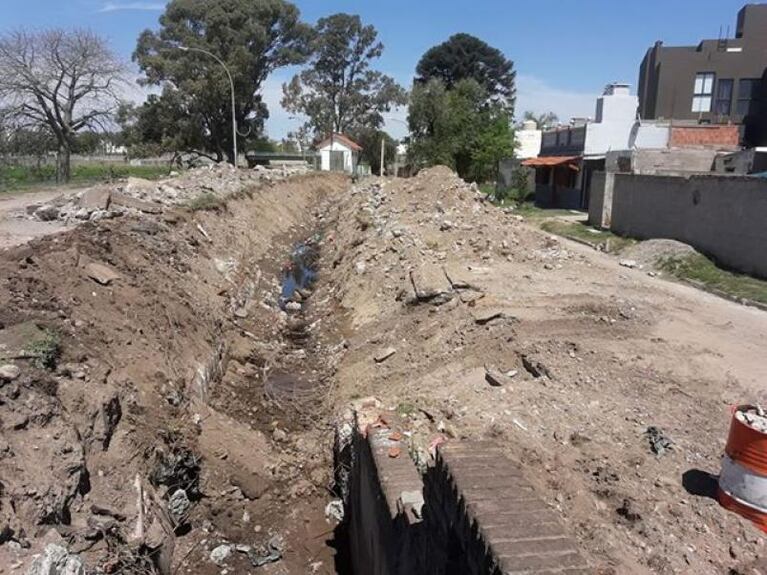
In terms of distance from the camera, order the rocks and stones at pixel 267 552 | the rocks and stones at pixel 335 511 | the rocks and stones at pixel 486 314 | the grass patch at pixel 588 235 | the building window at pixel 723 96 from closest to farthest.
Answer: the rocks and stones at pixel 267 552, the rocks and stones at pixel 335 511, the rocks and stones at pixel 486 314, the grass patch at pixel 588 235, the building window at pixel 723 96

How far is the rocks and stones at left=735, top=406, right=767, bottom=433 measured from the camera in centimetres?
456

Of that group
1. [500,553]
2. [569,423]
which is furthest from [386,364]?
[500,553]

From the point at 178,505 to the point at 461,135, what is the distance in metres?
37.0

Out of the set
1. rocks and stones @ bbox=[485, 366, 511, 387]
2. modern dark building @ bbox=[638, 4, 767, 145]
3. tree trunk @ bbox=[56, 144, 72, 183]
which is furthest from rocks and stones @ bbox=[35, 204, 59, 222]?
modern dark building @ bbox=[638, 4, 767, 145]

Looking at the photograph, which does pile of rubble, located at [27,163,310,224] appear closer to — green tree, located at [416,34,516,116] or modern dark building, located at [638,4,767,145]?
modern dark building, located at [638,4,767,145]

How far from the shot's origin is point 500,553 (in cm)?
281

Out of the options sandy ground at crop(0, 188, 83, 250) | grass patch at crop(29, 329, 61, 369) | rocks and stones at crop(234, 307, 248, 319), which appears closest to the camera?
grass patch at crop(29, 329, 61, 369)

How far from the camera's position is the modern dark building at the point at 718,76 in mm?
37781

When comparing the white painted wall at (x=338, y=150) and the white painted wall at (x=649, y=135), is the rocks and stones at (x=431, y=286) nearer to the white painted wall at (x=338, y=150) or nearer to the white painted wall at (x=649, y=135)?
the white painted wall at (x=649, y=135)

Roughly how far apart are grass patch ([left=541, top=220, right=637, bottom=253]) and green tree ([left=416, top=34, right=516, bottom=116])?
45.1 m

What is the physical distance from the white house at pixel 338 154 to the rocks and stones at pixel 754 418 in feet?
169

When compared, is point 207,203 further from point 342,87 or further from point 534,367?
Result: point 342,87

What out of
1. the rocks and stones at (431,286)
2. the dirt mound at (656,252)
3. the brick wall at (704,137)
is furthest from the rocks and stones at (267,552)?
the brick wall at (704,137)

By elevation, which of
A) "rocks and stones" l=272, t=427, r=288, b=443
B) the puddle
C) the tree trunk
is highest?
the tree trunk
